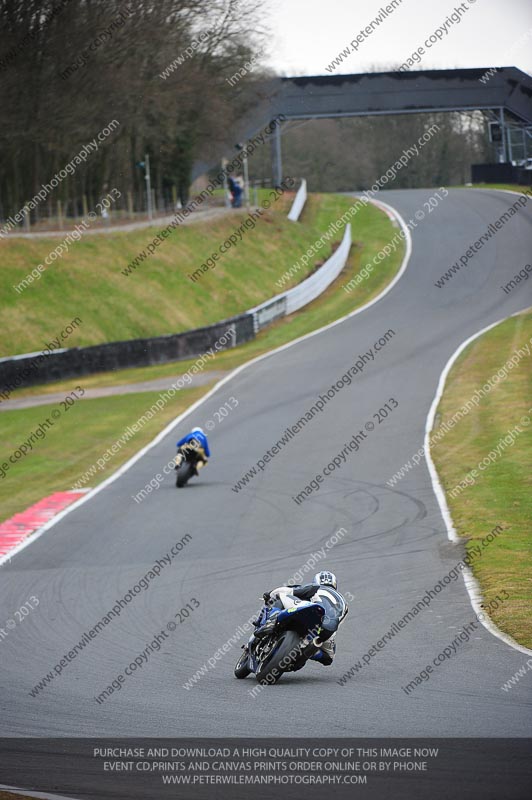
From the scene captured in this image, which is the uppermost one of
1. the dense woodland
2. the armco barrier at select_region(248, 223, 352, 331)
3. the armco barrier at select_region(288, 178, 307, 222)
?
the dense woodland

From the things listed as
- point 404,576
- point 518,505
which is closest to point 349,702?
point 404,576

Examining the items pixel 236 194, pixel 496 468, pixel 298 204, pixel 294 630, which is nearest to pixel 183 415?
pixel 496 468

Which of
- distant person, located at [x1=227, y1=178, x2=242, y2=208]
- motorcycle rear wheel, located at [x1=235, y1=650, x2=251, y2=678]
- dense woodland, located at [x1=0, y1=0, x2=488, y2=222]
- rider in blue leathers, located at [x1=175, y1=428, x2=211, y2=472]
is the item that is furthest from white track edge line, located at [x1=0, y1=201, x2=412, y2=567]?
dense woodland, located at [x1=0, y1=0, x2=488, y2=222]

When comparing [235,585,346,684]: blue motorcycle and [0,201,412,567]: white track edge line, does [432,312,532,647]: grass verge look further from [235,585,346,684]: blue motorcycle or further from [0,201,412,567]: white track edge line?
[0,201,412,567]: white track edge line

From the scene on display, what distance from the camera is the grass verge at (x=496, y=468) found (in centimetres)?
1294

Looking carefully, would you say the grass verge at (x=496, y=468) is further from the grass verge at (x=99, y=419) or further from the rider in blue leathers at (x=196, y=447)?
the grass verge at (x=99, y=419)

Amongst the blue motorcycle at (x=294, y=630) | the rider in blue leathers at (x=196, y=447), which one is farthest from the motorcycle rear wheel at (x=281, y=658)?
the rider in blue leathers at (x=196, y=447)

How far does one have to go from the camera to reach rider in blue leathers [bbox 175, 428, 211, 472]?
19.8 metres

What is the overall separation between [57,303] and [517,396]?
66.9ft

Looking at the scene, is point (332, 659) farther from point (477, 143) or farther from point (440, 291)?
point (477, 143)

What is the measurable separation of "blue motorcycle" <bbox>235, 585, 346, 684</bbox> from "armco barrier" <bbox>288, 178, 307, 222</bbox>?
48834 millimetres

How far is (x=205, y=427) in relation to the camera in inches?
1005

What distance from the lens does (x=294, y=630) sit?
30.8ft

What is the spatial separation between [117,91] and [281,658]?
42.1 metres
